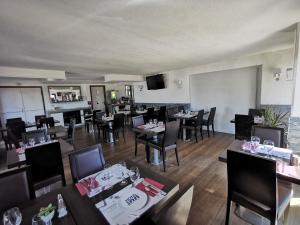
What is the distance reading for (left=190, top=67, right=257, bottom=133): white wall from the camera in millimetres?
4547

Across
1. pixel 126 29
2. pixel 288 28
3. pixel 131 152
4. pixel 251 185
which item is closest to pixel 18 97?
pixel 131 152

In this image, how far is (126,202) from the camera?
1.14m

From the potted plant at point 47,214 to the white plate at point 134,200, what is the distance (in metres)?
0.45

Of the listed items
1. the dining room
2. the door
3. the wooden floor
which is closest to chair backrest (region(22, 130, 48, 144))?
→ the dining room

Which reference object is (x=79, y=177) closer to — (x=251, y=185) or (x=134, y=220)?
(x=134, y=220)

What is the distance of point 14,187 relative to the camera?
1297 millimetres

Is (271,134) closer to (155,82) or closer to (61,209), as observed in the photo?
(61,209)

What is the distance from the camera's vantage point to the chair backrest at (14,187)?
4.09 feet

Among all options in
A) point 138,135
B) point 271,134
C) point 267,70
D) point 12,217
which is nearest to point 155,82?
point 138,135

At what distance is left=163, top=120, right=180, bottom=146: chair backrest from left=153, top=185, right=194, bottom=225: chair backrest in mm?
1815

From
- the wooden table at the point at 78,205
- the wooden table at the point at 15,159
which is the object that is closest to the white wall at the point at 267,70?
the wooden table at the point at 78,205

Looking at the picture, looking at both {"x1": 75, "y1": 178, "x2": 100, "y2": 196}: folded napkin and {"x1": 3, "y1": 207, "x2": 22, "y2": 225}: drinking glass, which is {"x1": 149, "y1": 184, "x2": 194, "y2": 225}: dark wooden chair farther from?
{"x1": 3, "y1": 207, "x2": 22, "y2": 225}: drinking glass

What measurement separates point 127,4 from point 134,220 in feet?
5.79

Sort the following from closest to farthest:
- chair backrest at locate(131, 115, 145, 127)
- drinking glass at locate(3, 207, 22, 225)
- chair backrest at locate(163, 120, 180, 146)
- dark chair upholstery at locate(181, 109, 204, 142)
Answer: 1. drinking glass at locate(3, 207, 22, 225)
2. chair backrest at locate(163, 120, 180, 146)
3. chair backrest at locate(131, 115, 145, 127)
4. dark chair upholstery at locate(181, 109, 204, 142)
